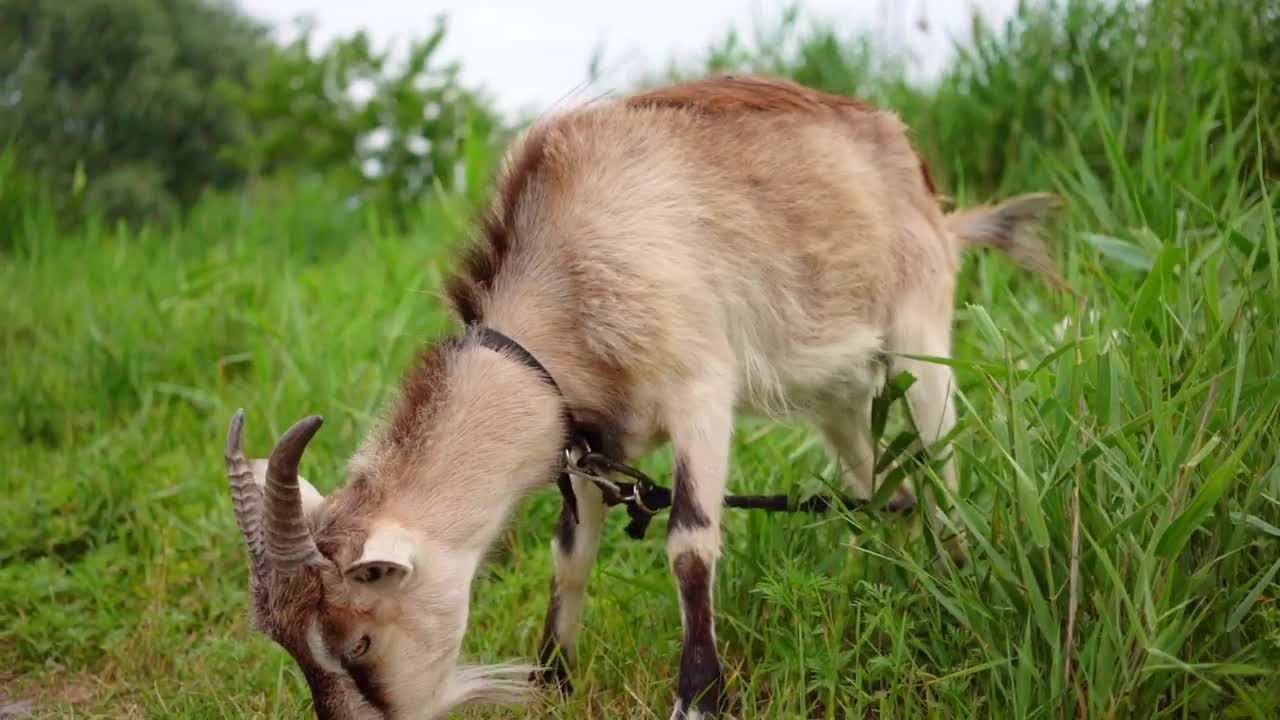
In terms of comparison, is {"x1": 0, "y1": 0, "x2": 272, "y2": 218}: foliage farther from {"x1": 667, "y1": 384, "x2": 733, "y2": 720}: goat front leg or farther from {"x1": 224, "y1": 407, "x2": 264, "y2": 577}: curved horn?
{"x1": 667, "y1": 384, "x2": 733, "y2": 720}: goat front leg

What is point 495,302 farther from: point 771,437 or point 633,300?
point 771,437

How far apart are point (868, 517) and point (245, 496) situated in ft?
5.82

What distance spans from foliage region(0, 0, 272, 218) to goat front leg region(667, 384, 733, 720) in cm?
516

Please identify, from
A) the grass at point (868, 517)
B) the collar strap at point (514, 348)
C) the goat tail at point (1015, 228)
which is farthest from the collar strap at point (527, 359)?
the goat tail at point (1015, 228)

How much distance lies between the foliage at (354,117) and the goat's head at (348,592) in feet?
17.3

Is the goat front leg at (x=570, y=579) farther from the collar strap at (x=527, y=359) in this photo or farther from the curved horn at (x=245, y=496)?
the curved horn at (x=245, y=496)

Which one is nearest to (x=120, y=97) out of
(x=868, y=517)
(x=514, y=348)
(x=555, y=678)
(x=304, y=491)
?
(x=304, y=491)

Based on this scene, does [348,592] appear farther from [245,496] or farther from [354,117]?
[354,117]

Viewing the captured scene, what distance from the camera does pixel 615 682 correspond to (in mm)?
3693

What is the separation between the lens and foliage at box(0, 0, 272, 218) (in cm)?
736

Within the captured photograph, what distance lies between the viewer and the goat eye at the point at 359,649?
9.86 ft

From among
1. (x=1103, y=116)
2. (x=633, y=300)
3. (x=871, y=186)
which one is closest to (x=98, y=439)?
(x=633, y=300)

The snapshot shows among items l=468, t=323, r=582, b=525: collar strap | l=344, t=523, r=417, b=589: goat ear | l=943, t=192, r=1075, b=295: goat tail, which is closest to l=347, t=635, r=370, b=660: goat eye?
l=344, t=523, r=417, b=589: goat ear

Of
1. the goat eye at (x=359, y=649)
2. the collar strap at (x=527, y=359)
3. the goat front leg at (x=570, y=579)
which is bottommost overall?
the goat front leg at (x=570, y=579)
